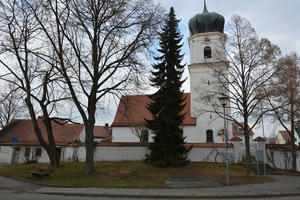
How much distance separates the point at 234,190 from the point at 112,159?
43.7 feet

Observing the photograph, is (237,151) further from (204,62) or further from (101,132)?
(101,132)

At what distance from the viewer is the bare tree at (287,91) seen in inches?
575

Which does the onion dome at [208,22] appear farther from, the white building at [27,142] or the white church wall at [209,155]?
the white building at [27,142]

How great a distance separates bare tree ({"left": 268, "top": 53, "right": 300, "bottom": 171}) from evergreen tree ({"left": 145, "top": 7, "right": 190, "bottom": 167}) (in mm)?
7187

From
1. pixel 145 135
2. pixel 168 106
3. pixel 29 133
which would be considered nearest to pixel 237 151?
pixel 168 106

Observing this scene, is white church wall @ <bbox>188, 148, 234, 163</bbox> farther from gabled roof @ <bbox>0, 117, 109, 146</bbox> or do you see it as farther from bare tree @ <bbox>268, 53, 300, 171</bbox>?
gabled roof @ <bbox>0, 117, 109, 146</bbox>

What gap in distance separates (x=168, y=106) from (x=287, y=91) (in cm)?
963

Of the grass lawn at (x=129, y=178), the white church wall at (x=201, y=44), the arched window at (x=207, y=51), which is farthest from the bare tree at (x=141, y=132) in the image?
the arched window at (x=207, y=51)

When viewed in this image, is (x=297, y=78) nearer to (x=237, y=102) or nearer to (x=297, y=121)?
(x=297, y=121)

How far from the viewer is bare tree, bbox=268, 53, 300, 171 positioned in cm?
1461

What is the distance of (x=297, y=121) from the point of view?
1731 cm

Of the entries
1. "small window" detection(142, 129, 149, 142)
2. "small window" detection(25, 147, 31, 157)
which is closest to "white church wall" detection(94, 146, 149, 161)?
"small window" detection(142, 129, 149, 142)

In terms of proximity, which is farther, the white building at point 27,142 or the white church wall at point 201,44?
the white building at point 27,142

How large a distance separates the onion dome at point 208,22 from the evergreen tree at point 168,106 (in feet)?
21.8
